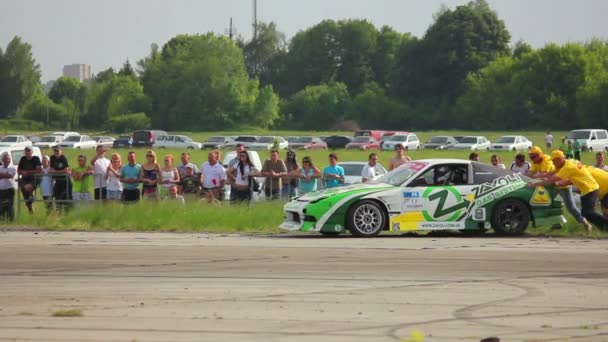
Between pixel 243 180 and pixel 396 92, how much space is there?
101512mm

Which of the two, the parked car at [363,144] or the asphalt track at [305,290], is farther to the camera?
the parked car at [363,144]

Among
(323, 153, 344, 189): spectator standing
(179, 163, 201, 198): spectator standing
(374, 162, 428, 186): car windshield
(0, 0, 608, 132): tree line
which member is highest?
(0, 0, 608, 132): tree line

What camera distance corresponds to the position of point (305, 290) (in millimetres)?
12047

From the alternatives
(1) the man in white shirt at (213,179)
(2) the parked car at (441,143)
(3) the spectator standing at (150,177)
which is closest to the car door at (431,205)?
(1) the man in white shirt at (213,179)

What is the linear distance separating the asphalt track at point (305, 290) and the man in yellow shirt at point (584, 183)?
4.31 feet

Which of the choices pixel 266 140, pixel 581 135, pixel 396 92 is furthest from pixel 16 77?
pixel 581 135

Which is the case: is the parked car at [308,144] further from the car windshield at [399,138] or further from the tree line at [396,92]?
the tree line at [396,92]

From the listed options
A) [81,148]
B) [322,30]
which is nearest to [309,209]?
[81,148]

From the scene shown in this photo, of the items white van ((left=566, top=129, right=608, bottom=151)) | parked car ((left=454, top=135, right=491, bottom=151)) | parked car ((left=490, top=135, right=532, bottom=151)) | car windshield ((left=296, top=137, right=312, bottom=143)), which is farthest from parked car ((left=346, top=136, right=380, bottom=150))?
white van ((left=566, top=129, right=608, bottom=151))

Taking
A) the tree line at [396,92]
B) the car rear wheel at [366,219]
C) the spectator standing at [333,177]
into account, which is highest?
the tree line at [396,92]

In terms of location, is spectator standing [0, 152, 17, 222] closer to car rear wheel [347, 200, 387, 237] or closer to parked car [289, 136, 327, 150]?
car rear wheel [347, 200, 387, 237]

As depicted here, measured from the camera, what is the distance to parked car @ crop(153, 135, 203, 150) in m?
79.4

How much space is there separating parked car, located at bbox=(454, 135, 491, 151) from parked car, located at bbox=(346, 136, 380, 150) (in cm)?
597

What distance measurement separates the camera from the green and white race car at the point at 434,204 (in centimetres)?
1855
